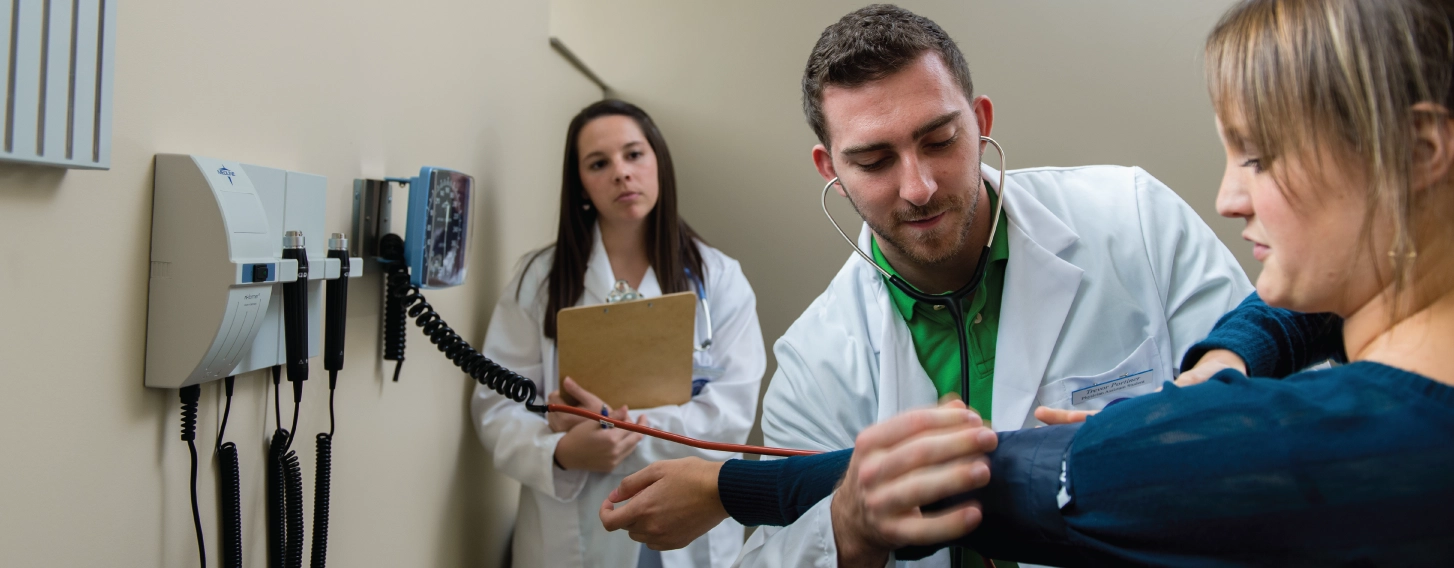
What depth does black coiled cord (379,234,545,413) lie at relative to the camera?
4.05ft

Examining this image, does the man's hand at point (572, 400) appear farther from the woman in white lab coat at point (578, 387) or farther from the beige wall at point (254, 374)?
the beige wall at point (254, 374)

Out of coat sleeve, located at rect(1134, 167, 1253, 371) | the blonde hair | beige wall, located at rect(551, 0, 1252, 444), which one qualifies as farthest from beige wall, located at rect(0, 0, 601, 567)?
coat sleeve, located at rect(1134, 167, 1253, 371)

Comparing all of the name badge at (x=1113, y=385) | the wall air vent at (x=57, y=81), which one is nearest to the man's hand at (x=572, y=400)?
the name badge at (x=1113, y=385)

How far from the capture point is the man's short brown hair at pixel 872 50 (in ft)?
3.80

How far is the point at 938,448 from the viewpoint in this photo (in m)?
0.63

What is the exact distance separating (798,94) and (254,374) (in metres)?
1.74

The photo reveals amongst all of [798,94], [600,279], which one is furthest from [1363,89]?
A: [798,94]

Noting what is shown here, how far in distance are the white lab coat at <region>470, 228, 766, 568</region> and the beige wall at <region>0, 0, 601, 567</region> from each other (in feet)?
0.26

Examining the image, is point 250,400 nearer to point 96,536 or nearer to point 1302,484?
point 96,536

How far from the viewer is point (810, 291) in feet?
7.93

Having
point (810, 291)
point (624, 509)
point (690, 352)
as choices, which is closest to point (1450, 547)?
point (624, 509)

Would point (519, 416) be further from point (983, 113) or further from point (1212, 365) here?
point (1212, 365)

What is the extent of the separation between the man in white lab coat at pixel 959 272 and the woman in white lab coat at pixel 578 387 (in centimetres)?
42

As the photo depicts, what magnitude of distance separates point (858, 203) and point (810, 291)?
120cm
